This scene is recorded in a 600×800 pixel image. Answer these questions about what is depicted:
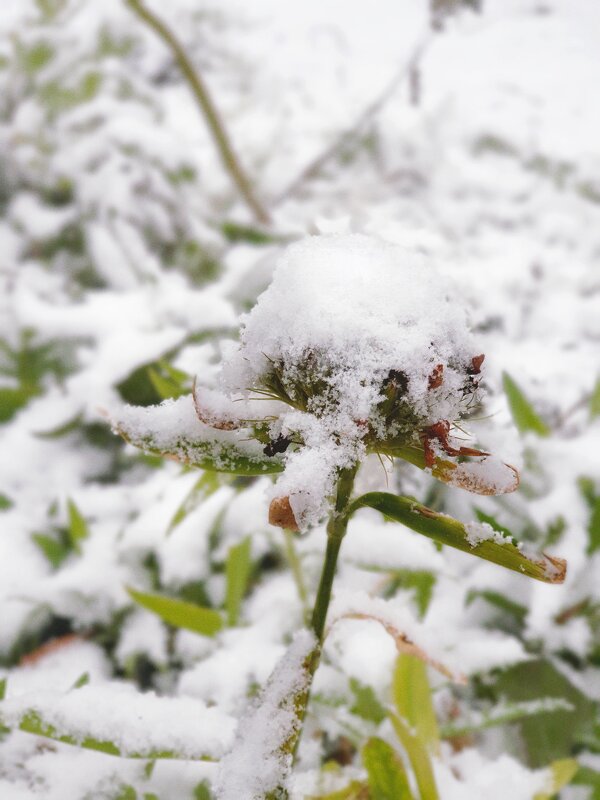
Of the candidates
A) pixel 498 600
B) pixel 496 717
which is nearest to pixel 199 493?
pixel 496 717

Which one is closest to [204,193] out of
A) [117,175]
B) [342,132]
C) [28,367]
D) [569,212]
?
→ [117,175]

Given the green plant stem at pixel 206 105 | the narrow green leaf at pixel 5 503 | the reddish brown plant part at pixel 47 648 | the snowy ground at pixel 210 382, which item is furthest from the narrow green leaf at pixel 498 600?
the green plant stem at pixel 206 105

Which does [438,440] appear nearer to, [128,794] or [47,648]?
[128,794]

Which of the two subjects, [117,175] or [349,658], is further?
[117,175]

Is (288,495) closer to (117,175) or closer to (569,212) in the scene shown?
(117,175)

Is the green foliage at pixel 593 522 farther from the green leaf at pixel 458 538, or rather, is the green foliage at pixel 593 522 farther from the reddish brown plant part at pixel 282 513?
the reddish brown plant part at pixel 282 513
